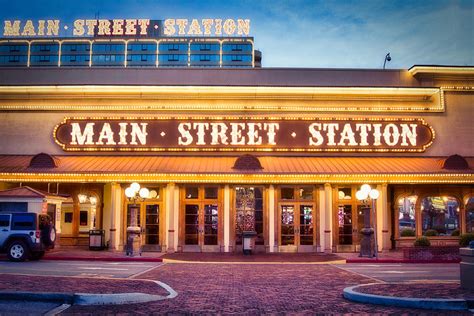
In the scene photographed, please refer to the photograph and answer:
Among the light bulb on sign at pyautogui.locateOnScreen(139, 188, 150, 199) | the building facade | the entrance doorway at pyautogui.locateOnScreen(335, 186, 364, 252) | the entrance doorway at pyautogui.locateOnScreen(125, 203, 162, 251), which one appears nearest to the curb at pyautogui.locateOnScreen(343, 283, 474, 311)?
the building facade

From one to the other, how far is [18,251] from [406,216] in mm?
18971

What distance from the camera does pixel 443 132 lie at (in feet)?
96.0

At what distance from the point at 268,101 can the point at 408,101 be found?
306 inches

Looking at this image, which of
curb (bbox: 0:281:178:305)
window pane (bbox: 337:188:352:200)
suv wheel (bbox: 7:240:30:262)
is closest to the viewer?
curb (bbox: 0:281:178:305)

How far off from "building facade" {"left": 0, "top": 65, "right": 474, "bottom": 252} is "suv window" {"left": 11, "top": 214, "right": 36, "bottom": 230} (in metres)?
4.81

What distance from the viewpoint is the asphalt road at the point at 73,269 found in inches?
656

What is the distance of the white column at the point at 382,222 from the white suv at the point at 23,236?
15515 millimetres

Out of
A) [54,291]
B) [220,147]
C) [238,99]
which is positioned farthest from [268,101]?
[54,291]

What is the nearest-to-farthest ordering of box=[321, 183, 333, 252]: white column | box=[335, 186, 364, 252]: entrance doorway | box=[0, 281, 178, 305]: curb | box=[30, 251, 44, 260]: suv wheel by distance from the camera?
1. box=[0, 281, 178, 305]: curb
2. box=[30, 251, 44, 260]: suv wheel
3. box=[321, 183, 333, 252]: white column
4. box=[335, 186, 364, 252]: entrance doorway

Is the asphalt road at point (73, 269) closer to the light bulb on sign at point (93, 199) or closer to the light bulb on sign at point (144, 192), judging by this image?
the light bulb on sign at point (144, 192)

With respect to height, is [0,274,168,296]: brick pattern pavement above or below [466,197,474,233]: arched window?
below

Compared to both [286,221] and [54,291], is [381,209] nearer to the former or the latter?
[286,221]

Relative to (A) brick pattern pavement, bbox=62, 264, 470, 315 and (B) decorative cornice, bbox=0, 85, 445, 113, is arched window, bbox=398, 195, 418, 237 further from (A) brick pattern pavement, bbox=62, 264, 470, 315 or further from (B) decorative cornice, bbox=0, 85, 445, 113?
(A) brick pattern pavement, bbox=62, 264, 470, 315

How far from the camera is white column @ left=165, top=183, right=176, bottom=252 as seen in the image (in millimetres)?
26438
